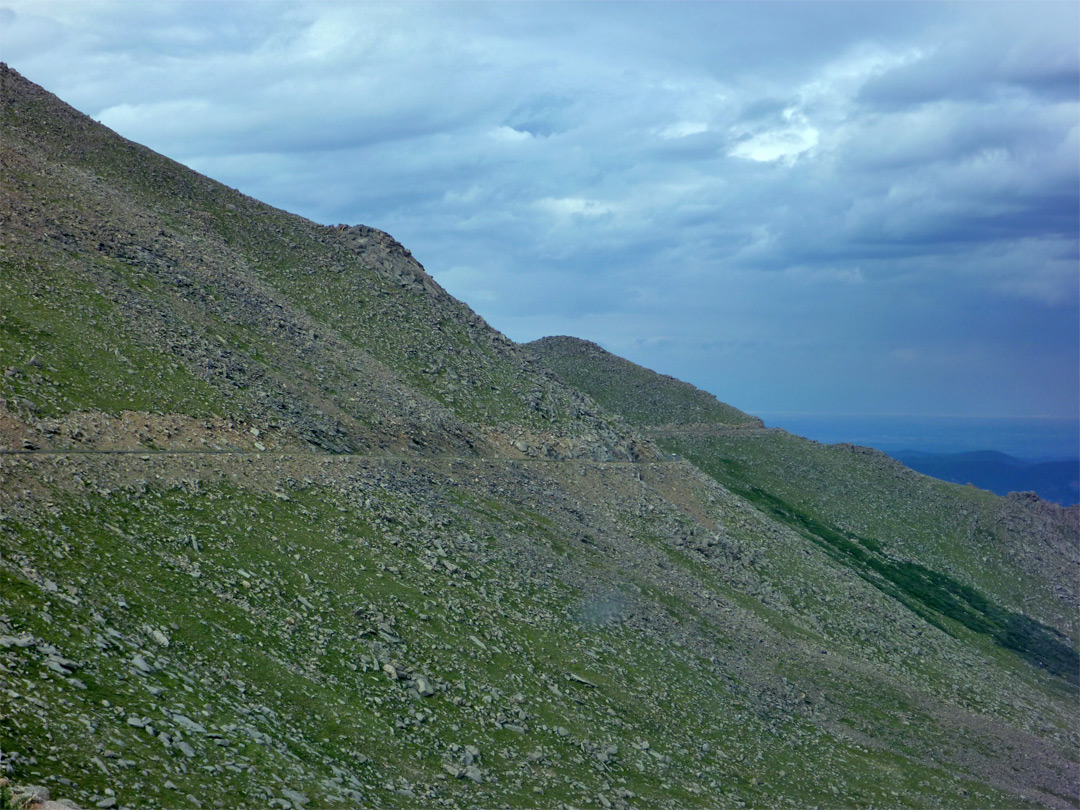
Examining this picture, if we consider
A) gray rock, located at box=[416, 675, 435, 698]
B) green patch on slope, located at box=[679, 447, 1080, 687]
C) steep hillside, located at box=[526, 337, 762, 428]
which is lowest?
gray rock, located at box=[416, 675, 435, 698]

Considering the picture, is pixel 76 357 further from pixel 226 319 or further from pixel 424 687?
pixel 424 687

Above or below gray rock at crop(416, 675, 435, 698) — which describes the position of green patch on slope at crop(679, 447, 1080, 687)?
above

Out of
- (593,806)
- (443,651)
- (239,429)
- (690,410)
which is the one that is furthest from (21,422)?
(690,410)

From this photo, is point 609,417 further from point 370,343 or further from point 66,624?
point 66,624

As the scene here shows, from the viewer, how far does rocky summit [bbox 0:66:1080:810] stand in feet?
88.1

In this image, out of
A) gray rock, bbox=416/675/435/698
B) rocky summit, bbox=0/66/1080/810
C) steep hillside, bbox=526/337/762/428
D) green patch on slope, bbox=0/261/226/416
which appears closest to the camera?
rocky summit, bbox=0/66/1080/810

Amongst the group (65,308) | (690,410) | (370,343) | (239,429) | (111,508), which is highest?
(690,410)

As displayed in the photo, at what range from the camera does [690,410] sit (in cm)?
12588

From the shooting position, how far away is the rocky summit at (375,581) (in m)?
26.8

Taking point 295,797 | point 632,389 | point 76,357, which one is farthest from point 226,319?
point 632,389

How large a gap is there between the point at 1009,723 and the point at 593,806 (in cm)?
4125

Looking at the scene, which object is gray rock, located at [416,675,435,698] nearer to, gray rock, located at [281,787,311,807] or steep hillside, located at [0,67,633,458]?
gray rock, located at [281,787,311,807]

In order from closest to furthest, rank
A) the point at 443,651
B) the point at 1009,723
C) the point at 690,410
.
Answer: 1. the point at 443,651
2. the point at 1009,723
3. the point at 690,410

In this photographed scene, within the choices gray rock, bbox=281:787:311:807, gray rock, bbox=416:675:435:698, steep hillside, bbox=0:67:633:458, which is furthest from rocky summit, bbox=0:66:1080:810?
gray rock, bbox=416:675:435:698
